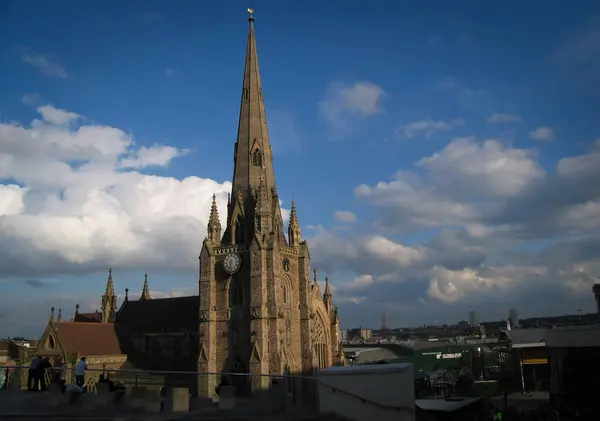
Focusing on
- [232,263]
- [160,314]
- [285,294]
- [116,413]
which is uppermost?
[232,263]

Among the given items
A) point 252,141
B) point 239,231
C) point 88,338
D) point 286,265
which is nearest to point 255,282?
point 286,265

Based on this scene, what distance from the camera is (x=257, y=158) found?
49.4 metres

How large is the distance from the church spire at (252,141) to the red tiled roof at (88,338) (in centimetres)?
2180

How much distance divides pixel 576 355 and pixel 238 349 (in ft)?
97.4

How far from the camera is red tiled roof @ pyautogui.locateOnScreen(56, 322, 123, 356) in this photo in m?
51.5

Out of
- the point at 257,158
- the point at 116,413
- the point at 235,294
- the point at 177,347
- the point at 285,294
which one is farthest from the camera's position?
the point at 177,347

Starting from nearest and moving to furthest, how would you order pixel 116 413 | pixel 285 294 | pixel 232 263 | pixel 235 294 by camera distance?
1. pixel 116 413
2. pixel 235 294
3. pixel 232 263
4. pixel 285 294

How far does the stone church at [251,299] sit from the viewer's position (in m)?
42.8

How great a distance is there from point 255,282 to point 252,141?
1433 centimetres

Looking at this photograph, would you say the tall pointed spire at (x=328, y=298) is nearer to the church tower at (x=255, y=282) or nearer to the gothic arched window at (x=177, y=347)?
the church tower at (x=255, y=282)

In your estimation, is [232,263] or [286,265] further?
[286,265]

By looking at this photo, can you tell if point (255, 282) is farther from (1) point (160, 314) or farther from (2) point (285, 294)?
(1) point (160, 314)

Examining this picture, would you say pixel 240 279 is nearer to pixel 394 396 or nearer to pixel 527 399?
pixel 527 399

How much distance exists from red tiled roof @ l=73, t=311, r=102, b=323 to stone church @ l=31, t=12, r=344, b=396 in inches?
566
